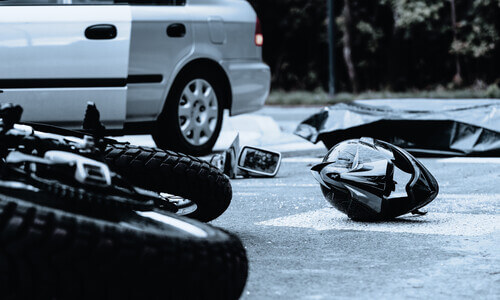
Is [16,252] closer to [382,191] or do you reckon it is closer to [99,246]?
[99,246]

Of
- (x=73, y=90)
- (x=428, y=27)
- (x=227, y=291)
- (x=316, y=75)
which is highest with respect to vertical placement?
(x=227, y=291)

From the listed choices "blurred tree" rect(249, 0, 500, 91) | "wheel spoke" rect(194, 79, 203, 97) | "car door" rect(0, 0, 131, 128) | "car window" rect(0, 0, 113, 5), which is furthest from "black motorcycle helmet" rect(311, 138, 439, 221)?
"blurred tree" rect(249, 0, 500, 91)

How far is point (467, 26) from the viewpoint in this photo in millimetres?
30266

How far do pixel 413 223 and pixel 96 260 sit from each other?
8.79 feet

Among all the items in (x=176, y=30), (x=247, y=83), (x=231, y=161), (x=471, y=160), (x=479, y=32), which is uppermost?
(x=176, y=30)

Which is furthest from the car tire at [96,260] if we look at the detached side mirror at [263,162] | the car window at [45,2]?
the car window at [45,2]

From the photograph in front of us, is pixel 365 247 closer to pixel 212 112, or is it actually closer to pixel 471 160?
pixel 471 160

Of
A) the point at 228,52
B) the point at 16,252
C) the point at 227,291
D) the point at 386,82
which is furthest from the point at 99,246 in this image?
the point at 386,82

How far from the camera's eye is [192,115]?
29.3ft

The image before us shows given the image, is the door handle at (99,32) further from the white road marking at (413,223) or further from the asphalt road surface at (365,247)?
the white road marking at (413,223)

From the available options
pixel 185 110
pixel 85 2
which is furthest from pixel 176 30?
pixel 85 2

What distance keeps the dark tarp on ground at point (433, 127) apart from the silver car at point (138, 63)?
110cm

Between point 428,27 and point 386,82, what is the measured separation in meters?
3.94

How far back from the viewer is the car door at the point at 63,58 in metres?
7.72
